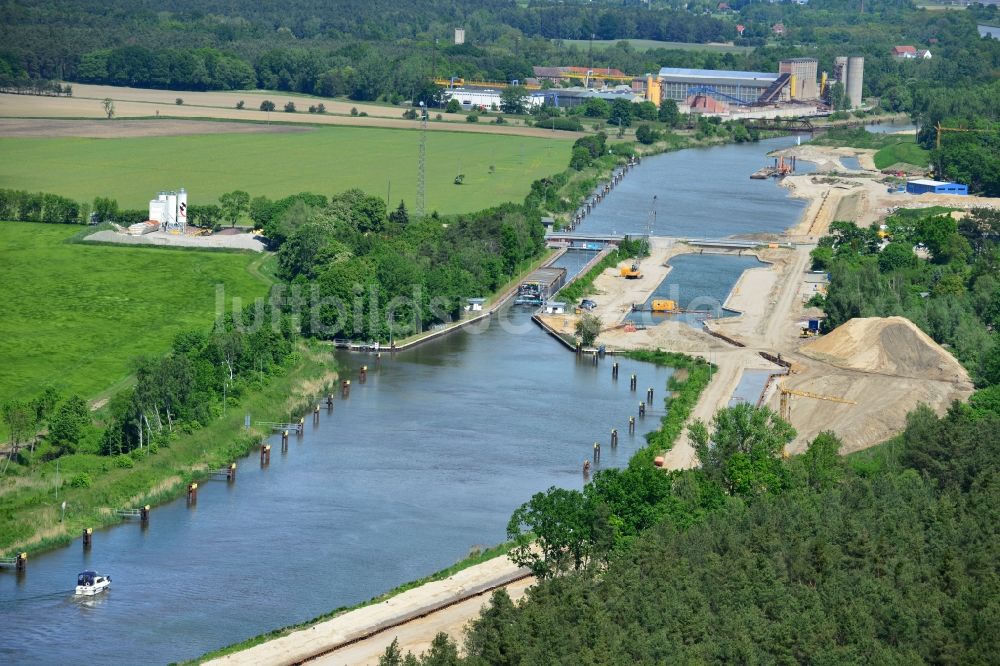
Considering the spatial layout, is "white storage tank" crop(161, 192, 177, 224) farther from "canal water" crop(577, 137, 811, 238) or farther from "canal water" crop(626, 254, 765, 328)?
"canal water" crop(626, 254, 765, 328)

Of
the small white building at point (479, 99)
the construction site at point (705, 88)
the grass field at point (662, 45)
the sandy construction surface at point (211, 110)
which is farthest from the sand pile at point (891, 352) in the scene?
the grass field at point (662, 45)

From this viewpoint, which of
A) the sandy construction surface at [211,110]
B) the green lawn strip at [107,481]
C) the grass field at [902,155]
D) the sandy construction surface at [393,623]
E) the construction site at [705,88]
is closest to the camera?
the sandy construction surface at [393,623]

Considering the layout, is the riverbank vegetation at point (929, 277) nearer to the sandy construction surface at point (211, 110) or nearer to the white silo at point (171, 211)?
the white silo at point (171, 211)

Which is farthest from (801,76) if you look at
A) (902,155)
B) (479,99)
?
(902,155)

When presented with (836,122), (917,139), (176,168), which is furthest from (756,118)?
(176,168)

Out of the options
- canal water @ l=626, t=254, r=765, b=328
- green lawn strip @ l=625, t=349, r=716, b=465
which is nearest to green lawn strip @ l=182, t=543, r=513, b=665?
green lawn strip @ l=625, t=349, r=716, b=465

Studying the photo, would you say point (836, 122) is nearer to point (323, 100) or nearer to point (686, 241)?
point (323, 100)

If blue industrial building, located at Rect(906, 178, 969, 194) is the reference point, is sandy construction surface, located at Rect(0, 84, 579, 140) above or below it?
above
